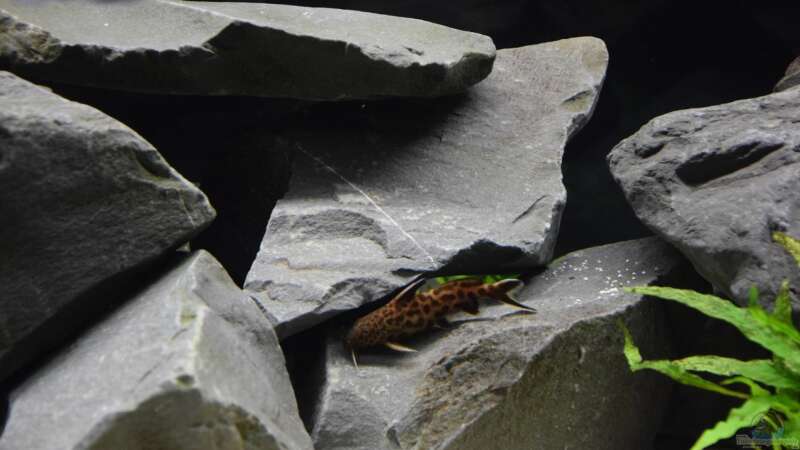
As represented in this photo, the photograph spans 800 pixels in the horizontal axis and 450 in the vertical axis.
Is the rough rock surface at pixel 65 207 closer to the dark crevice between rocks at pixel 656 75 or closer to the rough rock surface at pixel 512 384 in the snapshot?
the rough rock surface at pixel 512 384

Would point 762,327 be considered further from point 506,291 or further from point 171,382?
point 171,382

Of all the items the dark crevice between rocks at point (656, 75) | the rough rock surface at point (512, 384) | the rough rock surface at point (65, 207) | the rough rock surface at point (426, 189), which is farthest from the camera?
the dark crevice between rocks at point (656, 75)

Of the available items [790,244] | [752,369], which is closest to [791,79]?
[790,244]

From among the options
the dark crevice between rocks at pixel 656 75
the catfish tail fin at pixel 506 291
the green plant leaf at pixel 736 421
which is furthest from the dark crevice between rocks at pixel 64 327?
the dark crevice between rocks at pixel 656 75

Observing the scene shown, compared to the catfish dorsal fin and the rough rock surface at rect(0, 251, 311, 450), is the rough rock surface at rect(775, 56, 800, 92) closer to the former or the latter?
the catfish dorsal fin

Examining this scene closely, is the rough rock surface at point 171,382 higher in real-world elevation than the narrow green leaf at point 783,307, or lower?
lower

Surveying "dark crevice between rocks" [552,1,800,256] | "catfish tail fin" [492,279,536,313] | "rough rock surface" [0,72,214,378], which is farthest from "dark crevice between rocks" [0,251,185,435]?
"dark crevice between rocks" [552,1,800,256]

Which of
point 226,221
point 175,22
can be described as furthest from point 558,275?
point 175,22
